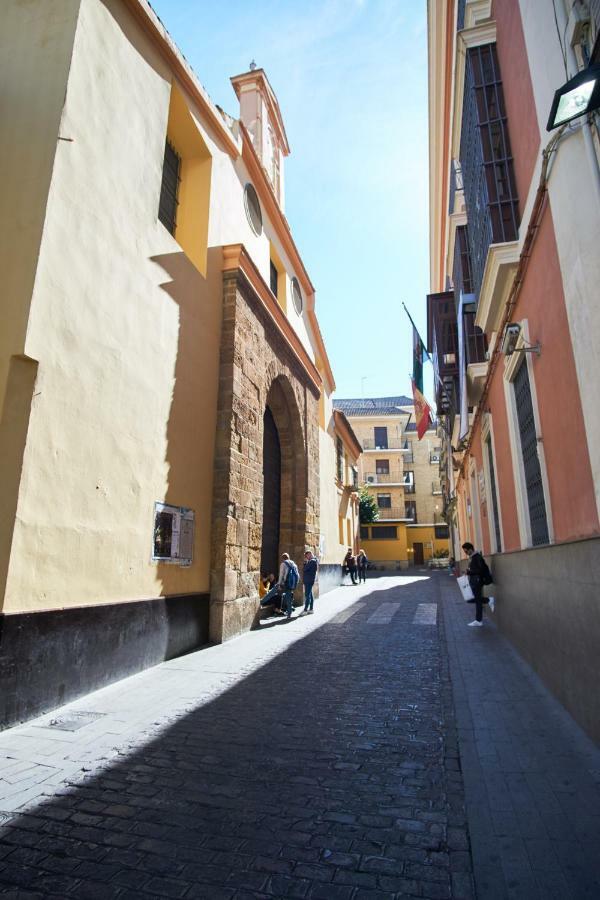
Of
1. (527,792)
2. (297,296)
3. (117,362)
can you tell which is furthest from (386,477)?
(527,792)

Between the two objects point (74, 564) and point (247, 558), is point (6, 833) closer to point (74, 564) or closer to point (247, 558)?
point (74, 564)

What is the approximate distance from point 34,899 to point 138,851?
431 millimetres

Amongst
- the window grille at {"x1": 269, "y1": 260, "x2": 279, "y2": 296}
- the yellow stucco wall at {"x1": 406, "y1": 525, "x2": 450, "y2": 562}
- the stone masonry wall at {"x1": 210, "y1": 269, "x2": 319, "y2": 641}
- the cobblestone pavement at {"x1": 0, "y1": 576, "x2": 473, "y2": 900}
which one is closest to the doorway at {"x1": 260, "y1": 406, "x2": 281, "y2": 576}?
the stone masonry wall at {"x1": 210, "y1": 269, "x2": 319, "y2": 641}

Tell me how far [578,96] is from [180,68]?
6520mm

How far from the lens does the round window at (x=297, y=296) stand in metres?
13.8

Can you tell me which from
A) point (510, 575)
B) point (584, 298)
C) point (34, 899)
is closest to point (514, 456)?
point (510, 575)

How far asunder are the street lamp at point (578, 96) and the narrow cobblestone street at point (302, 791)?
368 cm

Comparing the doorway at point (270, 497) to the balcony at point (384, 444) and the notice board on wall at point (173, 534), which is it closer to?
the notice board on wall at point (173, 534)

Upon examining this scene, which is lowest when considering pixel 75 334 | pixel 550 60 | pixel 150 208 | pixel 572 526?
pixel 572 526

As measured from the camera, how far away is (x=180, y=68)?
710cm

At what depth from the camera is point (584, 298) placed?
3197 millimetres

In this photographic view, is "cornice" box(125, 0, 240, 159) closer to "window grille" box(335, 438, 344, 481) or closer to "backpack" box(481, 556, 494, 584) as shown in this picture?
"backpack" box(481, 556, 494, 584)

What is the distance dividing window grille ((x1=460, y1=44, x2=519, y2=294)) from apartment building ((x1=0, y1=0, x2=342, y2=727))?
152 inches

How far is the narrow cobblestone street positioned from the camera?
202cm
